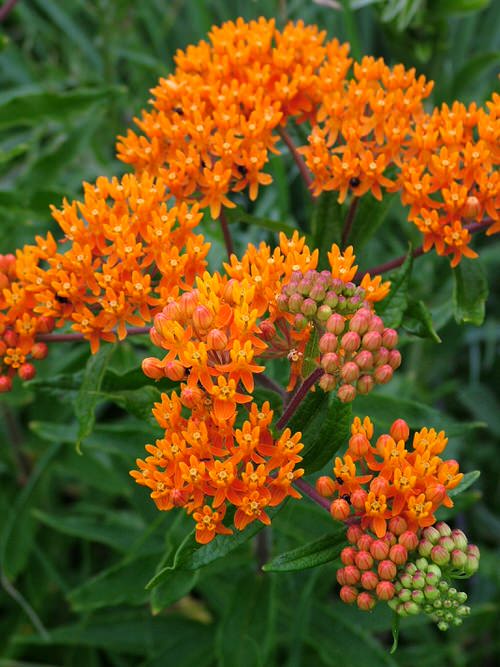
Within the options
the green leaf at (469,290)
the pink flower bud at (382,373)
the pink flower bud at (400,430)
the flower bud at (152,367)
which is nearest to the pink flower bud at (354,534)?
the pink flower bud at (400,430)

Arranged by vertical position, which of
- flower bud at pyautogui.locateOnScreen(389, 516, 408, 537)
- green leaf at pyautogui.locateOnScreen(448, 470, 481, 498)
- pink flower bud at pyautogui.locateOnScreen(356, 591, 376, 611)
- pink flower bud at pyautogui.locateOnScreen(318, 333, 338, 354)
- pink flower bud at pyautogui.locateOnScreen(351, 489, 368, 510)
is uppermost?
pink flower bud at pyautogui.locateOnScreen(318, 333, 338, 354)

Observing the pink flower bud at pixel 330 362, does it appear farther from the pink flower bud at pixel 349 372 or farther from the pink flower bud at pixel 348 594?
the pink flower bud at pixel 348 594

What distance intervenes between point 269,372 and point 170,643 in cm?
124

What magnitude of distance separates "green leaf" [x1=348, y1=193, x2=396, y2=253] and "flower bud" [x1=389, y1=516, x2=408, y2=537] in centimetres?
99

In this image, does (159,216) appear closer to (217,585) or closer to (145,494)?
(145,494)

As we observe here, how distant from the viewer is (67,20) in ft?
16.9

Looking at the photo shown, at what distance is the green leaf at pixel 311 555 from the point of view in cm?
193

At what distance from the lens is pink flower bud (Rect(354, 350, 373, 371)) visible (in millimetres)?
1930

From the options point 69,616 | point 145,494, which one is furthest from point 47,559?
point 145,494

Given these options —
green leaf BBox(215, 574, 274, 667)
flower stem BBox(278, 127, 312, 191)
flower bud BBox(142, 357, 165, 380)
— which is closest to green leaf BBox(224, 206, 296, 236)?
flower stem BBox(278, 127, 312, 191)

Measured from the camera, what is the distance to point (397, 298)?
7.70 feet

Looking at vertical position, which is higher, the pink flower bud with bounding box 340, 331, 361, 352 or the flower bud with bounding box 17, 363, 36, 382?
the pink flower bud with bounding box 340, 331, 361, 352

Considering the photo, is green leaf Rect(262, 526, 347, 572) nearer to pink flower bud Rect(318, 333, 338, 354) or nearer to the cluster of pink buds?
the cluster of pink buds

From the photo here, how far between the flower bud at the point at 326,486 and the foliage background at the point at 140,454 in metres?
0.44
